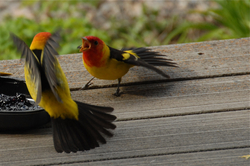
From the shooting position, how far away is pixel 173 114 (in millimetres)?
1867

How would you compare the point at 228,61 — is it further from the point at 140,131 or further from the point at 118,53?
the point at 140,131

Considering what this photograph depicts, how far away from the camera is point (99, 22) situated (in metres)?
6.14

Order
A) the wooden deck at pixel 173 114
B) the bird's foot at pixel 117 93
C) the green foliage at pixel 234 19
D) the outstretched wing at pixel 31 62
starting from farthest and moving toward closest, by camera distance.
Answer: the green foliage at pixel 234 19
the bird's foot at pixel 117 93
the wooden deck at pixel 173 114
the outstretched wing at pixel 31 62

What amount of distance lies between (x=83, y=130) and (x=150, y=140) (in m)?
0.35

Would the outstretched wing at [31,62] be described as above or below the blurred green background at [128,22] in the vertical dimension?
above

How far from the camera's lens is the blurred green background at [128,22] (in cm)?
480

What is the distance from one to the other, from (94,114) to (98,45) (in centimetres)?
64

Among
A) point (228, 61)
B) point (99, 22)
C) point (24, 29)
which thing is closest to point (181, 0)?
point (99, 22)

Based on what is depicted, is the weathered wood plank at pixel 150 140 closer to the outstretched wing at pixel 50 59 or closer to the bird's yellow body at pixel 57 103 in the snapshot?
the bird's yellow body at pixel 57 103

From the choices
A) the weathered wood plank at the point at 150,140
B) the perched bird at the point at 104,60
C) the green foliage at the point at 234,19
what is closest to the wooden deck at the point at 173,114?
the weathered wood plank at the point at 150,140

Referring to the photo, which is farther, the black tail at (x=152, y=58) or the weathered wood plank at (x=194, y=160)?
the black tail at (x=152, y=58)

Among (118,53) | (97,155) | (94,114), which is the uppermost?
(118,53)

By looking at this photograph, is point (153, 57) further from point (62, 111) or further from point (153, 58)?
point (62, 111)

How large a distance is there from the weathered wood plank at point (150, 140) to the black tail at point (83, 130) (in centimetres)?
4
